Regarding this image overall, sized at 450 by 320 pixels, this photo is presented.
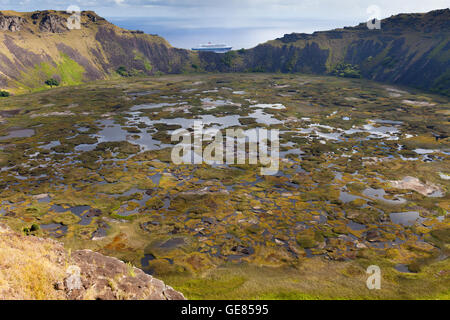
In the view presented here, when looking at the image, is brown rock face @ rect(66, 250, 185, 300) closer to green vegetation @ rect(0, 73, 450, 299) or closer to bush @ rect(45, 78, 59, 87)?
green vegetation @ rect(0, 73, 450, 299)

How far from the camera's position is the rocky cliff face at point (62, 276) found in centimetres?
2217

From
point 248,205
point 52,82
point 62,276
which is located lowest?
point 248,205

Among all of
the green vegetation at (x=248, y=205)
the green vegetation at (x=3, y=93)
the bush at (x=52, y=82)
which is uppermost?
the bush at (x=52, y=82)

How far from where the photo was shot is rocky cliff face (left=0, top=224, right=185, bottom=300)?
22.2 metres

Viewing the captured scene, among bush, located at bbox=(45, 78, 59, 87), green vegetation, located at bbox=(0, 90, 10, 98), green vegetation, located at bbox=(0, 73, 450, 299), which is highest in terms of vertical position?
bush, located at bbox=(45, 78, 59, 87)

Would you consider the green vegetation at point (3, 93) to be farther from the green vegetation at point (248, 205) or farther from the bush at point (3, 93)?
the green vegetation at point (248, 205)

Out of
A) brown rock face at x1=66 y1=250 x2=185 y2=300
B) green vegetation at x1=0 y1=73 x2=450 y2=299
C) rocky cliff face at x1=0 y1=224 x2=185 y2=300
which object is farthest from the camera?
green vegetation at x1=0 y1=73 x2=450 y2=299

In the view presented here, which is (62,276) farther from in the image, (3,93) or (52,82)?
(52,82)

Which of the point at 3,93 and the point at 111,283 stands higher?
the point at 3,93

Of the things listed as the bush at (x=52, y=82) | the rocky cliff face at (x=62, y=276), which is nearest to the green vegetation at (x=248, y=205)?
the rocky cliff face at (x=62, y=276)

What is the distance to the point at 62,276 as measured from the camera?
79.7 feet

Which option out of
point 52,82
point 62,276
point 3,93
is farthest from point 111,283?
point 52,82

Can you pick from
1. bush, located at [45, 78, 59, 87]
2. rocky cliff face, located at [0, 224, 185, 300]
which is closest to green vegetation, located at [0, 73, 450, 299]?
rocky cliff face, located at [0, 224, 185, 300]

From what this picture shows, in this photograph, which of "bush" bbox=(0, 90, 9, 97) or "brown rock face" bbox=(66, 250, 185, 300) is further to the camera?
"bush" bbox=(0, 90, 9, 97)
